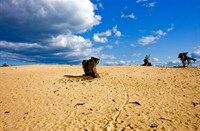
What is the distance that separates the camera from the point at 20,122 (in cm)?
1181

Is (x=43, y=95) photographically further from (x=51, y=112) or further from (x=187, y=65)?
(x=187, y=65)

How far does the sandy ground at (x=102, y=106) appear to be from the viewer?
1089cm

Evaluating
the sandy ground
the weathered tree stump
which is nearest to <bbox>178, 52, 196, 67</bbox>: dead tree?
the sandy ground

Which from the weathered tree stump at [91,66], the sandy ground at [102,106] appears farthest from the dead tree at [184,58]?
the weathered tree stump at [91,66]

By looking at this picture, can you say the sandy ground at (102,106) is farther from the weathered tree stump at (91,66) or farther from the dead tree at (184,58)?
the dead tree at (184,58)

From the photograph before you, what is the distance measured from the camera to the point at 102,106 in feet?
46.4

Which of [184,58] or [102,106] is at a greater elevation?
[184,58]

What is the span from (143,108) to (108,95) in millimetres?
4359

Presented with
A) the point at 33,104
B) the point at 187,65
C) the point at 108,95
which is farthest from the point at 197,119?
the point at 187,65

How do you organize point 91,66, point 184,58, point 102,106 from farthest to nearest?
point 184,58 < point 91,66 < point 102,106

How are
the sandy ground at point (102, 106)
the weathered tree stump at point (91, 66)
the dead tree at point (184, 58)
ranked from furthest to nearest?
the dead tree at point (184, 58) → the weathered tree stump at point (91, 66) → the sandy ground at point (102, 106)

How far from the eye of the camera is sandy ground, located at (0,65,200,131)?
1089 cm

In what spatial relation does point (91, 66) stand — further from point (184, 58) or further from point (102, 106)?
point (184, 58)

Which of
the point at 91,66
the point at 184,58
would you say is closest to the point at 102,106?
the point at 91,66
